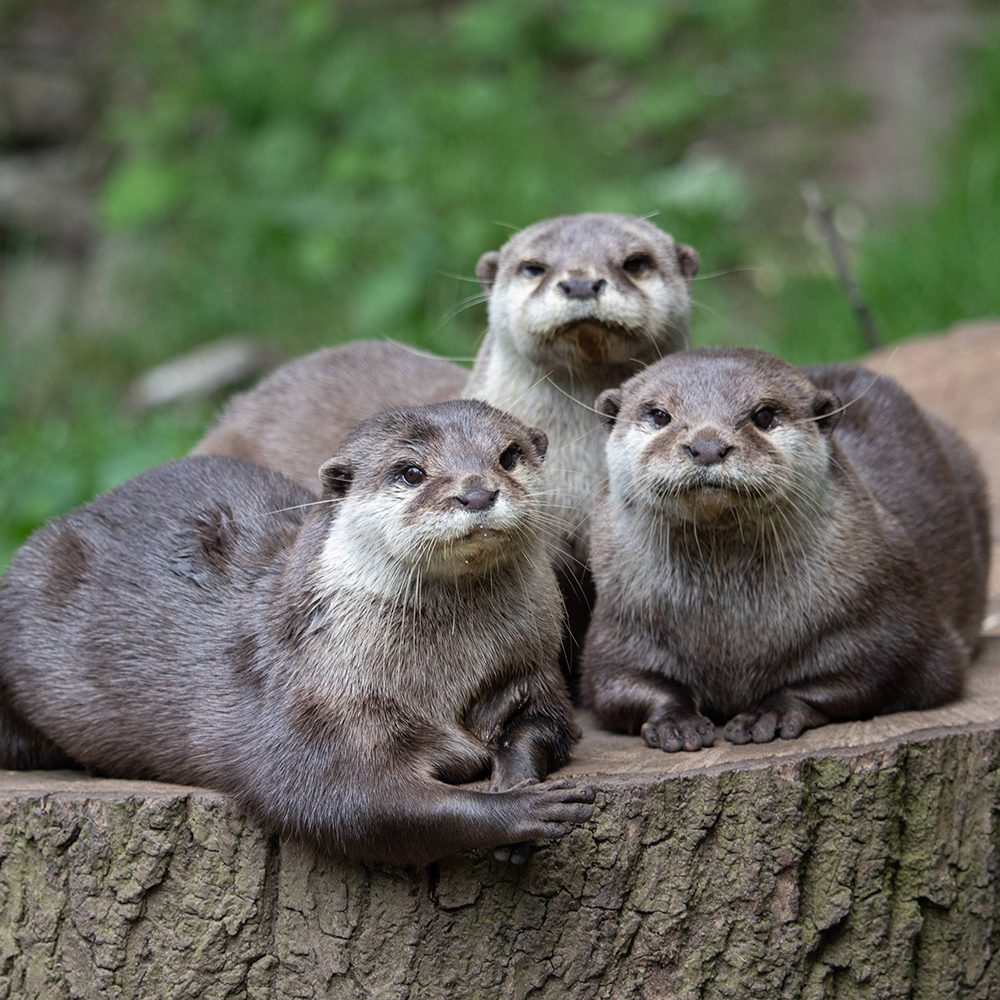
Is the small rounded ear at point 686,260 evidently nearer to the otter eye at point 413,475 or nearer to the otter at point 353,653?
the otter at point 353,653

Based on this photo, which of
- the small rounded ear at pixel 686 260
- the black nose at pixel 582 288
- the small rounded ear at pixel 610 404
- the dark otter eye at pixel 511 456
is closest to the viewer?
the dark otter eye at pixel 511 456

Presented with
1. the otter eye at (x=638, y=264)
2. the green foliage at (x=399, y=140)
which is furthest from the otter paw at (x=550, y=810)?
the green foliage at (x=399, y=140)

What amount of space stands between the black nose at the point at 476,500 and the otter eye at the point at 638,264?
114 centimetres

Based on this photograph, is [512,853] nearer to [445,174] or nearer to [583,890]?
[583,890]

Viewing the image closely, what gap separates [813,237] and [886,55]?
1.91 meters

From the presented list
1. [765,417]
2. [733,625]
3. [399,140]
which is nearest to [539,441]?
[765,417]

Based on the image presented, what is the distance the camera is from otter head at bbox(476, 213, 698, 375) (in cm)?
344

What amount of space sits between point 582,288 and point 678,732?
3.27 feet

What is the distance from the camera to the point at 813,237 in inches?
297

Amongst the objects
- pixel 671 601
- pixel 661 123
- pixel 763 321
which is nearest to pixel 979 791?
pixel 671 601

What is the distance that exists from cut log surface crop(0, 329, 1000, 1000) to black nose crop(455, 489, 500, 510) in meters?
Result: 0.50

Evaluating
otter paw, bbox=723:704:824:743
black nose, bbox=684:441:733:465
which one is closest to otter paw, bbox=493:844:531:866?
otter paw, bbox=723:704:824:743

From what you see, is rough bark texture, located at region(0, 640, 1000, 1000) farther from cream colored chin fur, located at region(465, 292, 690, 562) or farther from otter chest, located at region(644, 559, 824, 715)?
cream colored chin fur, located at region(465, 292, 690, 562)

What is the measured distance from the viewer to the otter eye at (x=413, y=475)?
8.75ft
